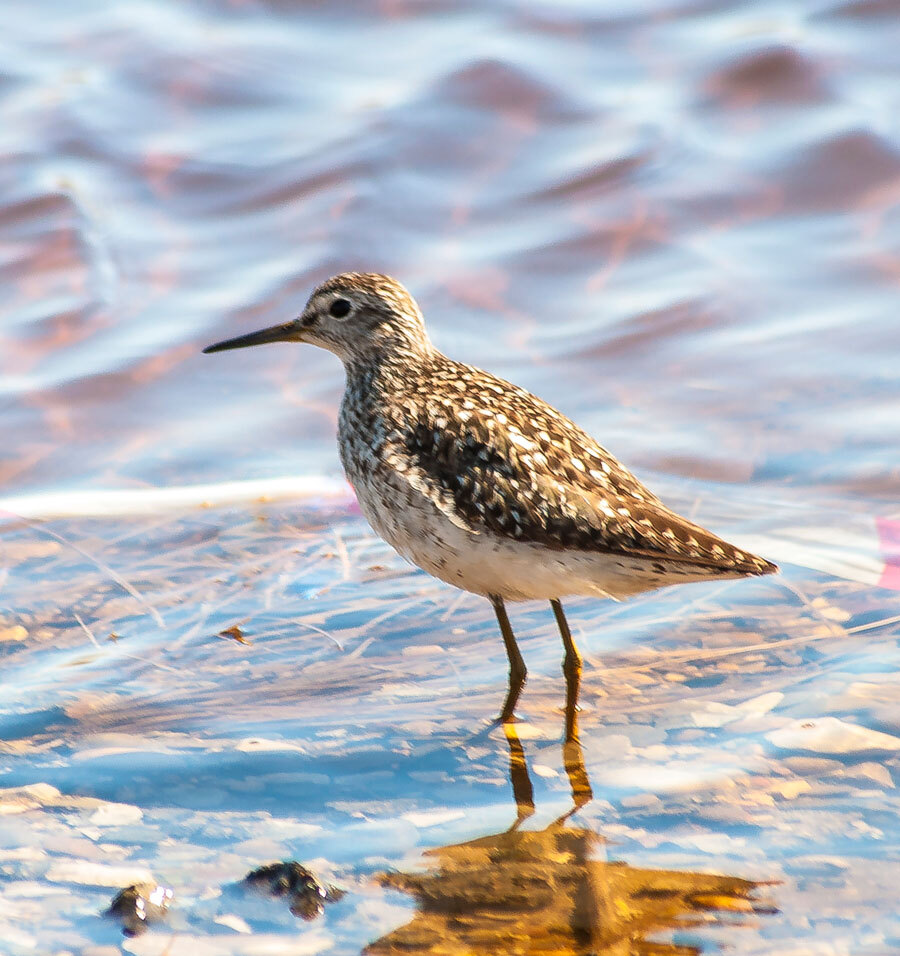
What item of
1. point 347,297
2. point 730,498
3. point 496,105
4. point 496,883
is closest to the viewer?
point 496,883

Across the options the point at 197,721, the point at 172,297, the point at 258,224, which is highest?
the point at 258,224

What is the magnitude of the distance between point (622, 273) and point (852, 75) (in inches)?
140

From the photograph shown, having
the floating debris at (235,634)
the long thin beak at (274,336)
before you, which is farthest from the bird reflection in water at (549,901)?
the long thin beak at (274,336)

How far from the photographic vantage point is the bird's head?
6285 mm

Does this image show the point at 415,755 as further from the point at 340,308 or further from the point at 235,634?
the point at 340,308

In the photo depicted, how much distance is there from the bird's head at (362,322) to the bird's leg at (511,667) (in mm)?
1305

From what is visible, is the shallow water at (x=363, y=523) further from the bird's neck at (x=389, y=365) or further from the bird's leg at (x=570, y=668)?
the bird's neck at (x=389, y=365)

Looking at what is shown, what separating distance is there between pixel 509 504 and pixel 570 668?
0.91m

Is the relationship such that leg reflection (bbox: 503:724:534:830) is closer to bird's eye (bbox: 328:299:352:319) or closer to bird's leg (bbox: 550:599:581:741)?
bird's leg (bbox: 550:599:581:741)

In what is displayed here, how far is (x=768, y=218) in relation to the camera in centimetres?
1067

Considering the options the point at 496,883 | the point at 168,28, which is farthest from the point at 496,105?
the point at 496,883

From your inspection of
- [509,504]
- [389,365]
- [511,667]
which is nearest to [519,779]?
[511,667]

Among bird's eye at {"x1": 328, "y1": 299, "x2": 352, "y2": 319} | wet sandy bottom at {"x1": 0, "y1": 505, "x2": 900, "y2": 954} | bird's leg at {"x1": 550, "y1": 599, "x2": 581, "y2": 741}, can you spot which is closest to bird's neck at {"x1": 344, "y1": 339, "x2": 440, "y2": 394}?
bird's eye at {"x1": 328, "y1": 299, "x2": 352, "y2": 319}

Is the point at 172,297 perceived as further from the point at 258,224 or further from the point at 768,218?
the point at 768,218
